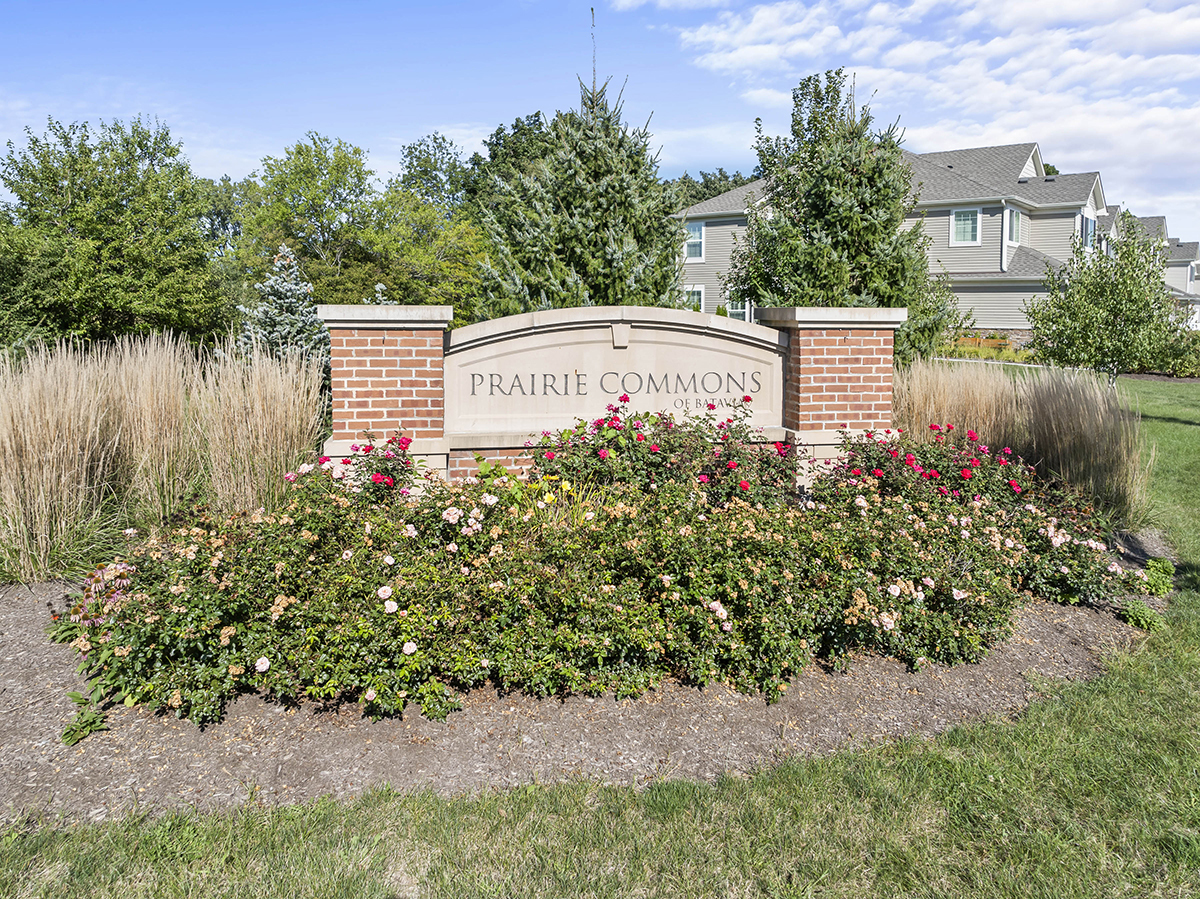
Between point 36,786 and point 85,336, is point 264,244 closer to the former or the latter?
point 85,336

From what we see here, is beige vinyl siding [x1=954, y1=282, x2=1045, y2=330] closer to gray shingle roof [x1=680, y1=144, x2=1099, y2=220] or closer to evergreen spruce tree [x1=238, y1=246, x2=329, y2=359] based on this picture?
gray shingle roof [x1=680, y1=144, x2=1099, y2=220]

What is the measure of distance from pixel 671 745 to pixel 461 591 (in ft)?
4.12

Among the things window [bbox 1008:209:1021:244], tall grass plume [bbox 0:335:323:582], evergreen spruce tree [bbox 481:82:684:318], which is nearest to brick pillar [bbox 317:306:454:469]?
tall grass plume [bbox 0:335:323:582]

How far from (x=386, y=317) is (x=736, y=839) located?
180 inches

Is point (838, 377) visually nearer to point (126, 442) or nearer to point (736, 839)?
point (736, 839)

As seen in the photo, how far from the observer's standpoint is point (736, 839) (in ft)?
9.70

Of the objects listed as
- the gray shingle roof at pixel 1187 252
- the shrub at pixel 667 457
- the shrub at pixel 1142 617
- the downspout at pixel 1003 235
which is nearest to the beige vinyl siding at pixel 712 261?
the downspout at pixel 1003 235

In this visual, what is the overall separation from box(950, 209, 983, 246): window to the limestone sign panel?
27163 millimetres

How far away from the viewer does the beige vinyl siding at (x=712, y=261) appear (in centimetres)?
3409

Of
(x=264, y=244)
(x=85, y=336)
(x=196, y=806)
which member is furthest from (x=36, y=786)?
(x=264, y=244)

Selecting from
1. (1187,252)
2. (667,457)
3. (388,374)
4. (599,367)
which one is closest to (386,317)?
(388,374)

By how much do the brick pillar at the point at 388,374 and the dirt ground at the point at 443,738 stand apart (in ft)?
8.46

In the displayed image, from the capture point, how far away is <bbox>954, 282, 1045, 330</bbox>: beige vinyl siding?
2981 cm

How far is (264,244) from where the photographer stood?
27.6 metres
